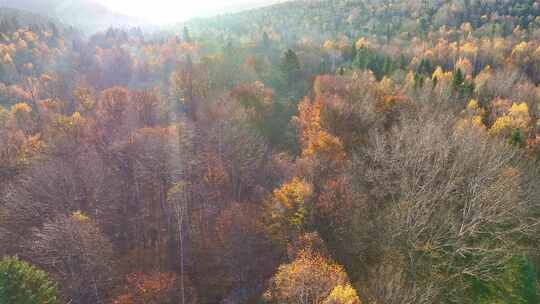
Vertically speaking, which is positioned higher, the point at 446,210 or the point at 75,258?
the point at 446,210

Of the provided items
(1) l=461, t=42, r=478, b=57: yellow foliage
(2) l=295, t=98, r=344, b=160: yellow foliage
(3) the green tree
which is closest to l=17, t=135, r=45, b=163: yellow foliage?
(2) l=295, t=98, r=344, b=160: yellow foliage

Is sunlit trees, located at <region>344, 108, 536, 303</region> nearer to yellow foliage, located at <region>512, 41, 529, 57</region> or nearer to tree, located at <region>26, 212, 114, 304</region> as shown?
tree, located at <region>26, 212, 114, 304</region>

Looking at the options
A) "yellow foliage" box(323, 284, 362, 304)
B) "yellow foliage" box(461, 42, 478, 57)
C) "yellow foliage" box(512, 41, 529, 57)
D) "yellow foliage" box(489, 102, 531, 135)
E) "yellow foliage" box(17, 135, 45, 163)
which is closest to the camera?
"yellow foliage" box(323, 284, 362, 304)

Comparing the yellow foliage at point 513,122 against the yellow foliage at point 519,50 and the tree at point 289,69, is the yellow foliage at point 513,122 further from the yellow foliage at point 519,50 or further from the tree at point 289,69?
the yellow foliage at point 519,50

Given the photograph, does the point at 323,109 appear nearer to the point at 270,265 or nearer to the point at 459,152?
the point at 459,152

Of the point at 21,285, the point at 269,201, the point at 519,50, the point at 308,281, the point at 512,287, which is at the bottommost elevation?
the point at 512,287

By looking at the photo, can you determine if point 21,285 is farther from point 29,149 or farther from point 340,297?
point 29,149

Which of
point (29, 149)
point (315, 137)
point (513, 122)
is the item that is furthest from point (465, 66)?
point (29, 149)

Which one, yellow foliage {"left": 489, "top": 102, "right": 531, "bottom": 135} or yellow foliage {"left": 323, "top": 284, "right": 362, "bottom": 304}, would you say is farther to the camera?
yellow foliage {"left": 489, "top": 102, "right": 531, "bottom": 135}
